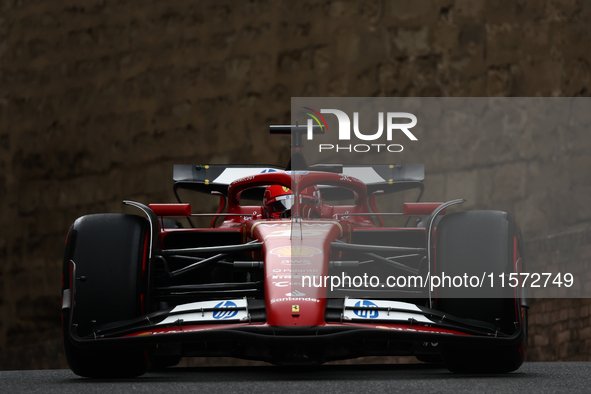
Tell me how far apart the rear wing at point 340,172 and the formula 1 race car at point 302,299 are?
1750mm

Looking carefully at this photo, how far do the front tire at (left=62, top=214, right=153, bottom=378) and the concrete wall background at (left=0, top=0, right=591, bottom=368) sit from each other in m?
4.47

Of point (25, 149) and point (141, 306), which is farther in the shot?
point (25, 149)

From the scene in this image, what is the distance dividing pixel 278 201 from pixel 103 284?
1310 mm

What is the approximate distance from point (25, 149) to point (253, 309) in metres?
6.34

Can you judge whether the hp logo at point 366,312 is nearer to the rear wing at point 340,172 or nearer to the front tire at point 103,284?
the front tire at point 103,284

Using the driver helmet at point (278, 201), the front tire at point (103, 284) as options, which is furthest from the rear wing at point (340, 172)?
the front tire at point (103, 284)

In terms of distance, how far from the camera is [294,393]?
8.59 ft

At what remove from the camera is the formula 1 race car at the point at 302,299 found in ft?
10.4

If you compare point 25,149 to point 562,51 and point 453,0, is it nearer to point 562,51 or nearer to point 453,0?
point 453,0

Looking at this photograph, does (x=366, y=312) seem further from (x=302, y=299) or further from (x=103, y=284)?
(x=103, y=284)

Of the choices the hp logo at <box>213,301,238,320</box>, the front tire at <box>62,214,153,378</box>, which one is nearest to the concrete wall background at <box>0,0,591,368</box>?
the front tire at <box>62,214,153,378</box>

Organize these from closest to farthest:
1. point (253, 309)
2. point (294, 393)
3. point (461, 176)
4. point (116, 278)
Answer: point (294, 393), point (253, 309), point (116, 278), point (461, 176)

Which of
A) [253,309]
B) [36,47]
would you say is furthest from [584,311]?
[36,47]

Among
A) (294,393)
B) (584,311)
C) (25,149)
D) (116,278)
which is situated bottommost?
(584,311)
